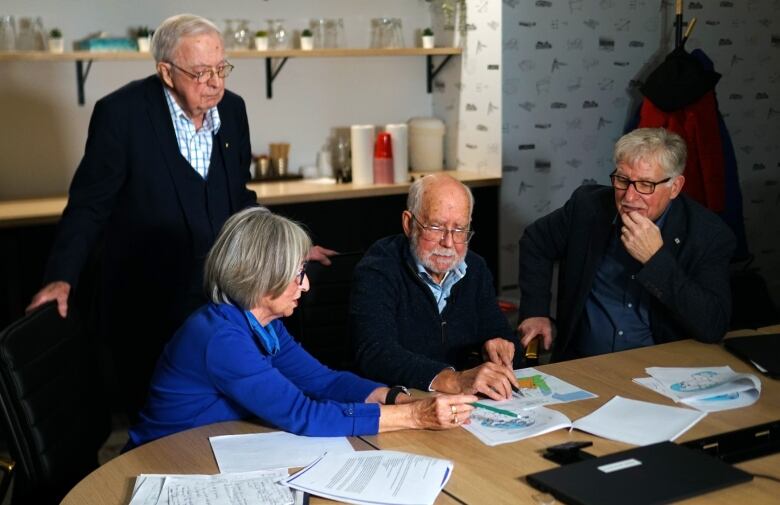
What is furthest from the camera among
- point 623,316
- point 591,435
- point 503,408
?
point 623,316

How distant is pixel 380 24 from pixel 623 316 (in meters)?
2.65

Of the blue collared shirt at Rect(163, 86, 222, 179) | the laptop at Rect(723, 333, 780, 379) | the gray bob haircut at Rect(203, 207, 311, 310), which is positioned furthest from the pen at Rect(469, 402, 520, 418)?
the blue collared shirt at Rect(163, 86, 222, 179)

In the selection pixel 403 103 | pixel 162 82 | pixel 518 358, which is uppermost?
pixel 162 82

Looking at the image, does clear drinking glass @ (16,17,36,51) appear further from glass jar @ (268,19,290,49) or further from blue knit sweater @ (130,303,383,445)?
blue knit sweater @ (130,303,383,445)

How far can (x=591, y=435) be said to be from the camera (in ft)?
6.77

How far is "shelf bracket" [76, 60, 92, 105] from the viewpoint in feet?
14.8

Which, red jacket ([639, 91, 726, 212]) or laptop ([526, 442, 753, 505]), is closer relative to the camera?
laptop ([526, 442, 753, 505])

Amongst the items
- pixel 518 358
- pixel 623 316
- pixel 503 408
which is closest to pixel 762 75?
pixel 623 316

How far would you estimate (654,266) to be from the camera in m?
2.78

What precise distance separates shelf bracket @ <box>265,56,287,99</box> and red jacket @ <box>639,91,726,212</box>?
1847 mm

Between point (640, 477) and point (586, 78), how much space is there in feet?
11.7

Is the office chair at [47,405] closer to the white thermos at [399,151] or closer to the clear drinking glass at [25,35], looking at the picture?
the clear drinking glass at [25,35]

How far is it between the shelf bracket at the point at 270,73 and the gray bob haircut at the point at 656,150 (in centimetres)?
245

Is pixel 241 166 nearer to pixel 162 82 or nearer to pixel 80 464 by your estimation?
pixel 162 82
